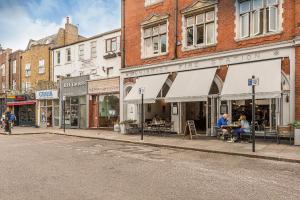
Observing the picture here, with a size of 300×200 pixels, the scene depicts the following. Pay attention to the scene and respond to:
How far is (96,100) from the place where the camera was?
89.9 feet

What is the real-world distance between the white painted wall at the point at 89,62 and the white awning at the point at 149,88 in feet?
22.8

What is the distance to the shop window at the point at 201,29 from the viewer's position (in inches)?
716

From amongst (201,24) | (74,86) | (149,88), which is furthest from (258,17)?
(74,86)

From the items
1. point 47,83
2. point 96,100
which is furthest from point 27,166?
point 47,83

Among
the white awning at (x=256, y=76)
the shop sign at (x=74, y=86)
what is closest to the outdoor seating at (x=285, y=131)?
the white awning at (x=256, y=76)

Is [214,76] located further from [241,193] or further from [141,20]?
[241,193]

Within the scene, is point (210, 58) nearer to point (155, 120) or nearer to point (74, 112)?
point (155, 120)

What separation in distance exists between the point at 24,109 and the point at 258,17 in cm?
3025

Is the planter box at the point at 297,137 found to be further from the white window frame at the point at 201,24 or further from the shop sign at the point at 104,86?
the shop sign at the point at 104,86

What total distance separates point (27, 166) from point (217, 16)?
13.3 m

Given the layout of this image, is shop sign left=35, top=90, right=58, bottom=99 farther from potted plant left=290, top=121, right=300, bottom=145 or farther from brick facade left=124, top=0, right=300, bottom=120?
potted plant left=290, top=121, right=300, bottom=145

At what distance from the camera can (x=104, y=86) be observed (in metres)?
26.0

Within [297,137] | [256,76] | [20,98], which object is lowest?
[297,137]

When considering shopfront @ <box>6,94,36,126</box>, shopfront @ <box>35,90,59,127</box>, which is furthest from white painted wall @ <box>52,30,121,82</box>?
shopfront @ <box>6,94,36,126</box>
